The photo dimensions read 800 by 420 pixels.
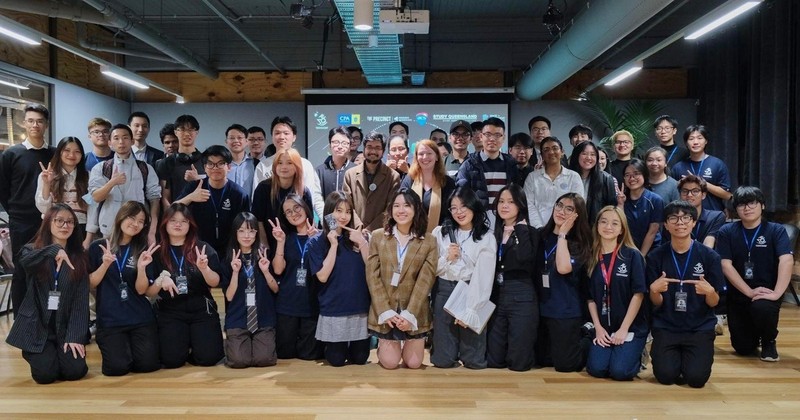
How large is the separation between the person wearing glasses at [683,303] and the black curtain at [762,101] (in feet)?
12.5

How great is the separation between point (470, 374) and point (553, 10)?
543 cm

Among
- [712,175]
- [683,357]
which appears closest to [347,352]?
[683,357]

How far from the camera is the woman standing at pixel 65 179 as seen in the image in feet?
13.8

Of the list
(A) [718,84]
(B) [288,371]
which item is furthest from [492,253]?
(A) [718,84]

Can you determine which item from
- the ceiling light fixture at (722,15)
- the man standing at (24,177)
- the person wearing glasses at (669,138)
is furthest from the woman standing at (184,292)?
the ceiling light fixture at (722,15)

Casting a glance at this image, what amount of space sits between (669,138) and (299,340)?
384 cm

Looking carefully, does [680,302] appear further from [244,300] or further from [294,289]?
[244,300]

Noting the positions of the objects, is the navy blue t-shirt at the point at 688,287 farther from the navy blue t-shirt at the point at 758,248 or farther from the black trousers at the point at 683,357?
the navy blue t-shirt at the point at 758,248

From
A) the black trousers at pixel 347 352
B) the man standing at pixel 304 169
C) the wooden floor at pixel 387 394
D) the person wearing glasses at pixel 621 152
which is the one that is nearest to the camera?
the wooden floor at pixel 387 394

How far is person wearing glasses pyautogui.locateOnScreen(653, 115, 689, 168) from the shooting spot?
541 cm

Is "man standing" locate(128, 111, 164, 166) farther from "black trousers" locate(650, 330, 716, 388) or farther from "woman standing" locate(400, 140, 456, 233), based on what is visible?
"black trousers" locate(650, 330, 716, 388)

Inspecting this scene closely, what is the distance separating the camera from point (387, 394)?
11.2 ft

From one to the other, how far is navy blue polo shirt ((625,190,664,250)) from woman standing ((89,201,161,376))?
141 inches

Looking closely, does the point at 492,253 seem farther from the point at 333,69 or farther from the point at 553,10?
the point at 333,69
